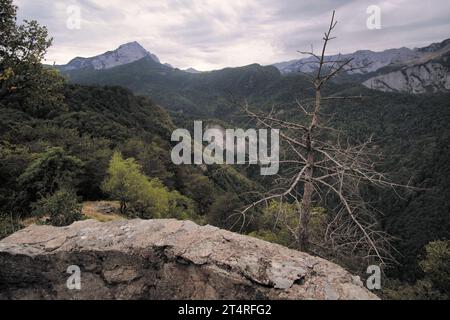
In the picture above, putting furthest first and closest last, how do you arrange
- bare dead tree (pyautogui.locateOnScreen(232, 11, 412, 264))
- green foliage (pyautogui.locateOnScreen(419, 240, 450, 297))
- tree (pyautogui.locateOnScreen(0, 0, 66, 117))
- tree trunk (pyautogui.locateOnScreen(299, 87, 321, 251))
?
green foliage (pyautogui.locateOnScreen(419, 240, 450, 297)), tree (pyautogui.locateOnScreen(0, 0, 66, 117)), tree trunk (pyautogui.locateOnScreen(299, 87, 321, 251)), bare dead tree (pyautogui.locateOnScreen(232, 11, 412, 264))

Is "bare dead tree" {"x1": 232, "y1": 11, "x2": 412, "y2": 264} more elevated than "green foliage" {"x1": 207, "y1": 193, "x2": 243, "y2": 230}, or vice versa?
"bare dead tree" {"x1": 232, "y1": 11, "x2": 412, "y2": 264}

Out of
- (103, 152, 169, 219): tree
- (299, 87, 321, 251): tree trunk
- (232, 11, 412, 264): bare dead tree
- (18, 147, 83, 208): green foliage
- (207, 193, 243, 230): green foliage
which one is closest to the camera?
(232, 11, 412, 264): bare dead tree

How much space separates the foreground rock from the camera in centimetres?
491

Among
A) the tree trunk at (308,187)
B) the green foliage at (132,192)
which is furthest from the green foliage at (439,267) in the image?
the tree trunk at (308,187)

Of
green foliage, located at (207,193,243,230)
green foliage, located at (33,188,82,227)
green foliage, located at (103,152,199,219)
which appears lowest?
green foliage, located at (207,193,243,230)

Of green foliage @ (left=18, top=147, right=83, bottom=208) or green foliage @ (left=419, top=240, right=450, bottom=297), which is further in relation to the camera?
green foliage @ (left=419, top=240, right=450, bottom=297)

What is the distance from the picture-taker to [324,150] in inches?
227

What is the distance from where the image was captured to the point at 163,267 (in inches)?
219

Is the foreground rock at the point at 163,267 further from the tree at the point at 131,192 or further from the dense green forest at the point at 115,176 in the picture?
the tree at the point at 131,192

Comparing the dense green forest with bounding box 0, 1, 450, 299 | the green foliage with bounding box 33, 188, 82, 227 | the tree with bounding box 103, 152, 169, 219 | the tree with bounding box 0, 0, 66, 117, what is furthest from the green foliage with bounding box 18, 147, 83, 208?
the tree with bounding box 0, 0, 66, 117

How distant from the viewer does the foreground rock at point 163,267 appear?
491 cm

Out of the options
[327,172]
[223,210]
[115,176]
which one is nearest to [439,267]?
[223,210]

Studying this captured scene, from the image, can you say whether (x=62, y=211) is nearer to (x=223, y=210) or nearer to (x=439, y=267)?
(x=223, y=210)

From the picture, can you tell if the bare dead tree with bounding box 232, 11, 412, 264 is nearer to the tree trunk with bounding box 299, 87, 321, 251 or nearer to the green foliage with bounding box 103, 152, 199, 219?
the tree trunk with bounding box 299, 87, 321, 251
